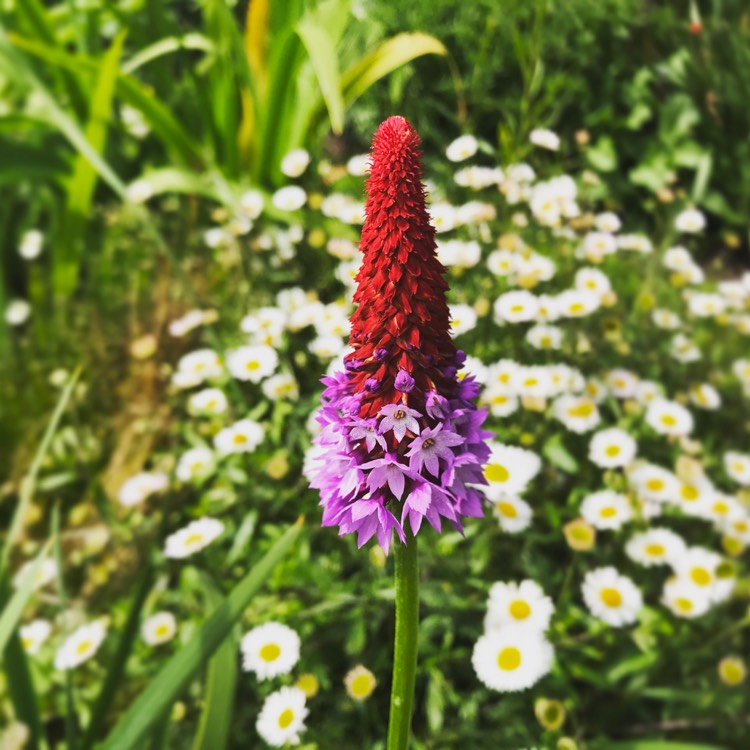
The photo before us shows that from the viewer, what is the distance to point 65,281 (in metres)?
2.93

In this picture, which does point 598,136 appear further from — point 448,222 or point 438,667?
point 438,667

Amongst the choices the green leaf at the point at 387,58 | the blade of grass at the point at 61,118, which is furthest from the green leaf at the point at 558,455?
the blade of grass at the point at 61,118

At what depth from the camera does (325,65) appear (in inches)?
81.4

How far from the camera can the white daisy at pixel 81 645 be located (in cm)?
166

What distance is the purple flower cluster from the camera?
0.82 meters

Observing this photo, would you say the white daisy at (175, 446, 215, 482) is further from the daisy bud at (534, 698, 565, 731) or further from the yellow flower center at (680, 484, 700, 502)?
the yellow flower center at (680, 484, 700, 502)

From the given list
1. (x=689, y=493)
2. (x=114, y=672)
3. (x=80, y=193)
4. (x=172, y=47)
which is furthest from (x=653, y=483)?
(x=80, y=193)

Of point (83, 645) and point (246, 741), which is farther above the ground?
point (83, 645)

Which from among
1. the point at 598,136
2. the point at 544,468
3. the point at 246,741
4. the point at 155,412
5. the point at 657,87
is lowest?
the point at 246,741

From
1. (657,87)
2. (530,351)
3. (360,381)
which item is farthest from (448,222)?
(657,87)

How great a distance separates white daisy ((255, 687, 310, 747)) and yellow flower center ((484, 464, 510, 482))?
0.60 m

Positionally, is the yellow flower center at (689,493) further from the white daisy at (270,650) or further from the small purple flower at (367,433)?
the small purple flower at (367,433)

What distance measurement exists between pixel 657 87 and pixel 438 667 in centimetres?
308

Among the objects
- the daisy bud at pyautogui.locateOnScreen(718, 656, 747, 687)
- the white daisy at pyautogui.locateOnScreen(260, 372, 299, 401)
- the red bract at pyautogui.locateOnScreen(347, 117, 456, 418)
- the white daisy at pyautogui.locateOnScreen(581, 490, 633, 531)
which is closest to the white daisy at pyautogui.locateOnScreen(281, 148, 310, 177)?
the white daisy at pyautogui.locateOnScreen(260, 372, 299, 401)
